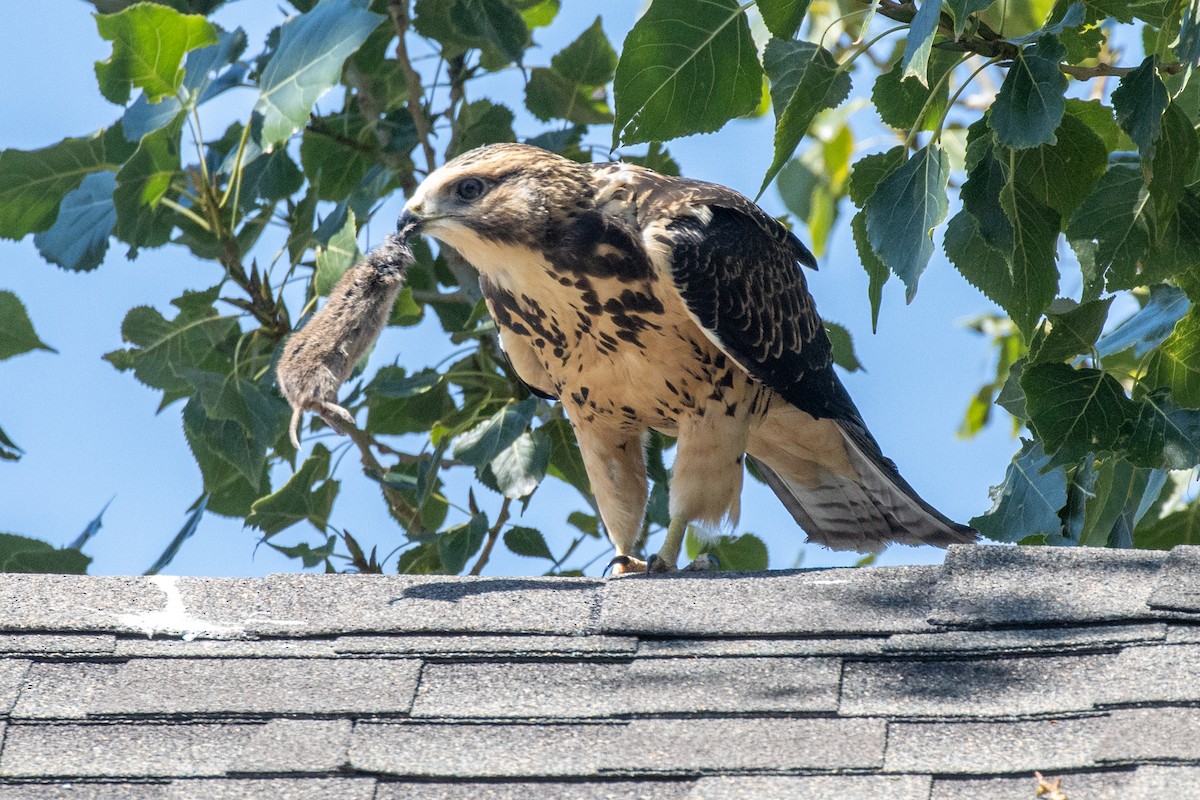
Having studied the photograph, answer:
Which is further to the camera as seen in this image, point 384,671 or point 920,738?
point 384,671

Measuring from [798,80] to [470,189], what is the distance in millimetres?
1009

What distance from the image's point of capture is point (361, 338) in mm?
3447

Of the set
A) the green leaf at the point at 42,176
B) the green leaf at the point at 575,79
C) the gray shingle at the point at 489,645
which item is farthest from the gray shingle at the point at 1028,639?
the green leaf at the point at 42,176

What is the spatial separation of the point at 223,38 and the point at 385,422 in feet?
4.36

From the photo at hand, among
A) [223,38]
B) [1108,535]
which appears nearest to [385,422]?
[223,38]

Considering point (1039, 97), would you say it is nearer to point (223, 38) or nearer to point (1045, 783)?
point (1045, 783)

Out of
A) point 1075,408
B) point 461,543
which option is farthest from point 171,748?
point 461,543

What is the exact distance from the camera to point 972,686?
2.14m

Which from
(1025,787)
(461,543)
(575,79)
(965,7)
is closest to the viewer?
(1025,787)

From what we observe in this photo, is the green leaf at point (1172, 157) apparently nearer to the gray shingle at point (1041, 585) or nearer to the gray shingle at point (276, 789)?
the gray shingle at point (1041, 585)

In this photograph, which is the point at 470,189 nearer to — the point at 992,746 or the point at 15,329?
the point at 15,329

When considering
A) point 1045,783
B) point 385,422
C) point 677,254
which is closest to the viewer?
point 1045,783

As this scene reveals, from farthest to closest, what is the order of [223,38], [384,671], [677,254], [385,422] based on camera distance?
[385,422], [223,38], [677,254], [384,671]

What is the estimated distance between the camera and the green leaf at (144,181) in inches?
161
